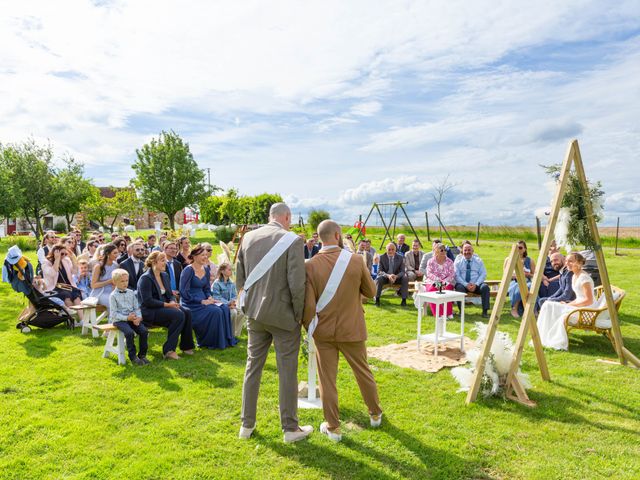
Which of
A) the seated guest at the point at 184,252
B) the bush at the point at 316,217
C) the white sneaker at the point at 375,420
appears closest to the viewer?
the white sneaker at the point at 375,420

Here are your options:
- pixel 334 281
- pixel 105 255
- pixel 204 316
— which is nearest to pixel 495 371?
pixel 334 281

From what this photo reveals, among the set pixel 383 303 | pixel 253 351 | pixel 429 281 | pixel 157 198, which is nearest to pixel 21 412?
pixel 253 351

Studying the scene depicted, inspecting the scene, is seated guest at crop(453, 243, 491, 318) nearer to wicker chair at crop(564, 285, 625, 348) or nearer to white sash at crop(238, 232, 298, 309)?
wicker chair at crop(564, 285, 625, 348)

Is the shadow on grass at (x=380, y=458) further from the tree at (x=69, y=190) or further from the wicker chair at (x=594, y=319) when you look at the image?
the tree at (x=69, y=190)

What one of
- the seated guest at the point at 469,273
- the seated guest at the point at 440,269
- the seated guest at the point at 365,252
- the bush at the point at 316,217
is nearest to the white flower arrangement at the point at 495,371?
the seated guest at the point at 440,269

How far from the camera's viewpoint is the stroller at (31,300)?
8.72m

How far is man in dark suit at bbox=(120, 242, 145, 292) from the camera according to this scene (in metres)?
8.98

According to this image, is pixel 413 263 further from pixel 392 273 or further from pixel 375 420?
pixel 375 420

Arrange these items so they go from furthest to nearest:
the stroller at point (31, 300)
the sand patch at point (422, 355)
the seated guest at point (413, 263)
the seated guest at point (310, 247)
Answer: the seated guest at point (310, 247) < the seated guest at point (413, 263) < the stroller at point (31, 300) < the sand patch at point (422, 355)

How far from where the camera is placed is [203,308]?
7934 millimetres

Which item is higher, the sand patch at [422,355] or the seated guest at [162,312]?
the seated guest at [162,312]

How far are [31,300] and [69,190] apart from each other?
101 ft

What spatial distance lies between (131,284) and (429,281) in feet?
19.7

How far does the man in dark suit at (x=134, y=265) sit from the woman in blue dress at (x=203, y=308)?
1339mm
